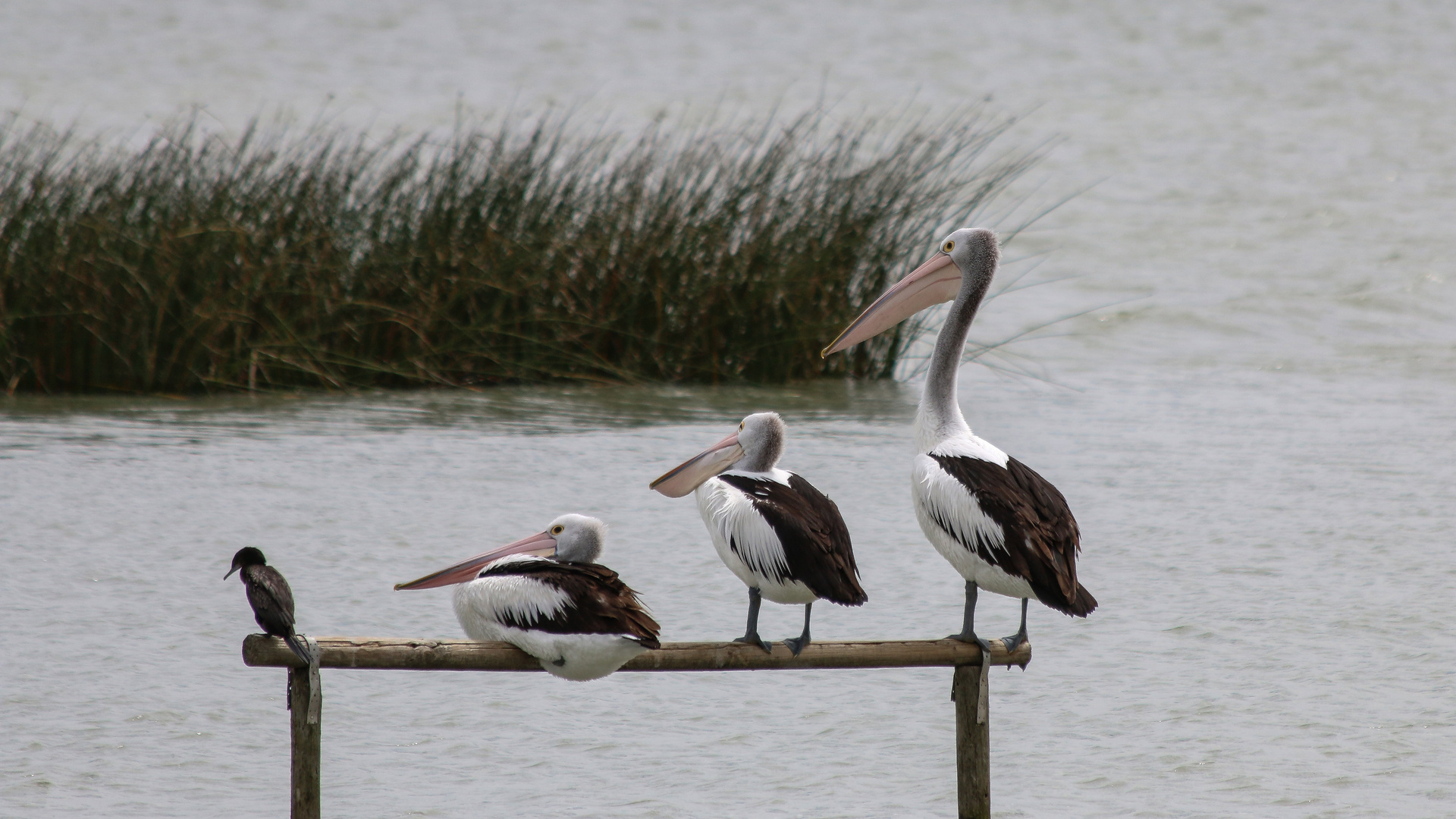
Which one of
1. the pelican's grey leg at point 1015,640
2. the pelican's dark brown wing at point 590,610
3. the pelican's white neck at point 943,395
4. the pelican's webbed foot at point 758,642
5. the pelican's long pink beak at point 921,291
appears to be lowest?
the pelican's webbed foot at point 758,642

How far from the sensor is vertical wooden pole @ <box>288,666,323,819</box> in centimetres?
388

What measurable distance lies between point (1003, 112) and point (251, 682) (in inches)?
971

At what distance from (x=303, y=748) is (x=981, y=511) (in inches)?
60.6

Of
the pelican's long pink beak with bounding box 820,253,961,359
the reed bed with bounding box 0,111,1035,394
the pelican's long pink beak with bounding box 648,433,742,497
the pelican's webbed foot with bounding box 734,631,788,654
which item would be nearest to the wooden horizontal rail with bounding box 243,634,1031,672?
the pelican's webbed foot with bounding box 734,631,788,654

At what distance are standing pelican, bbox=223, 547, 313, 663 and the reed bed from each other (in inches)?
262

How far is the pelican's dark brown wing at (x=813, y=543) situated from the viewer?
400cm

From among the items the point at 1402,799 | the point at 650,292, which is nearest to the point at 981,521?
the point at 1402,799

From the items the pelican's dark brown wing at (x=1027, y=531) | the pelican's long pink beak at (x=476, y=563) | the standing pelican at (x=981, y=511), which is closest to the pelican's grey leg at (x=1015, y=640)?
the standing pelican at (x=981, y=511)

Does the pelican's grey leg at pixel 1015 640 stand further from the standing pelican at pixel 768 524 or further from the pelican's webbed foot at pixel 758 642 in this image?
the pelican's webbed foot at pixel 758 642

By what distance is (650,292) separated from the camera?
10.8 m

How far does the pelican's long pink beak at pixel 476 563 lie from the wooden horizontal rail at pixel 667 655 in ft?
0.98

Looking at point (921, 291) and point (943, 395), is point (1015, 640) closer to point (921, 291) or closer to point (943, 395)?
point (943, 395)

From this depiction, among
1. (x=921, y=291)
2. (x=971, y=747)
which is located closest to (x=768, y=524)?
(x=971, y=747)

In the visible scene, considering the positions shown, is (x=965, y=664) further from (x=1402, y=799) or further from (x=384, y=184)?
(x=384, y=184)
